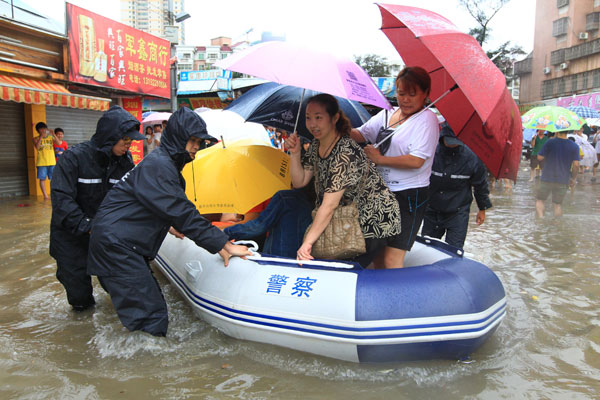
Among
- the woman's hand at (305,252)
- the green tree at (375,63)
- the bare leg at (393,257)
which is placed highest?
the green tree at (375,63)

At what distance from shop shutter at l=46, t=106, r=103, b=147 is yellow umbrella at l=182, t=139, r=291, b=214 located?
8349 mm

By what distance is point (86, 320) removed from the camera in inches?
146

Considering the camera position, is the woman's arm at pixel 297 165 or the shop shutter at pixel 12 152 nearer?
the woman's arm at pixel 297 165

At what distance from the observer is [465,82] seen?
8.55ft

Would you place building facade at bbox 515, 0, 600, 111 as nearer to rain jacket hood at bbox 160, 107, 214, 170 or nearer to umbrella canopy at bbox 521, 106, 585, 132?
umbrella canopy at bbox 521, 106, 585, 132

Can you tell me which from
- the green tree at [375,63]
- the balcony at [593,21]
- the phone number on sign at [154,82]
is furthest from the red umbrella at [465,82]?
the green tree at [375,63]

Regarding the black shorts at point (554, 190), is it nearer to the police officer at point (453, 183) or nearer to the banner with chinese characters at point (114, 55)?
the police officer at point (453, 183)

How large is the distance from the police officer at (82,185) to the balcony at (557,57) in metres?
34.9

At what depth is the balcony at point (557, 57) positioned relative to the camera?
31423 millimetres

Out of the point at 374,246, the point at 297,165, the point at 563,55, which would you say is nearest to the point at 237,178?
the point at 297,165

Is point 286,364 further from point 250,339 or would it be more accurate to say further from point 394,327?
point 394,327

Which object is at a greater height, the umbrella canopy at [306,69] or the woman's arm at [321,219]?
the umbrella canopy at [306,69]

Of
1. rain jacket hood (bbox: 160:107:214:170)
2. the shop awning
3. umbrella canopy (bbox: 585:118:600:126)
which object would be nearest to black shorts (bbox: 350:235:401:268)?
rain jacket hood (bbox: 160:107:214:170)

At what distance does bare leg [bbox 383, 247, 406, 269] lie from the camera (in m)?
3.27
